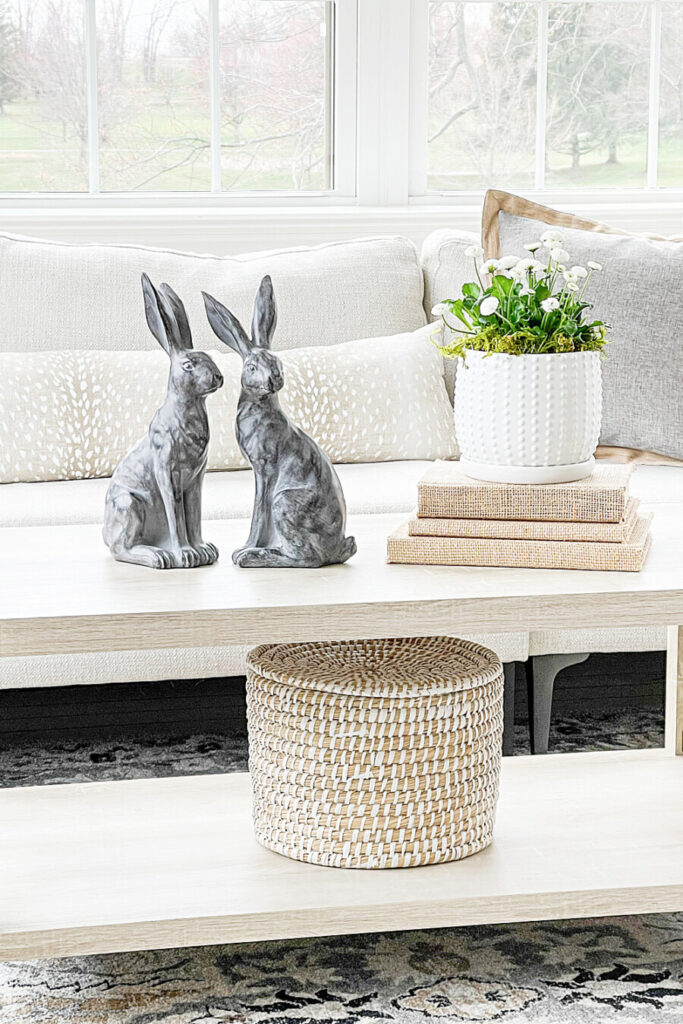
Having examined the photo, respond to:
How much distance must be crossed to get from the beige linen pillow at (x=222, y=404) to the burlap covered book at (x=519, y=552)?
35.3 inches

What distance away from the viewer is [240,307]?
2.49 meters

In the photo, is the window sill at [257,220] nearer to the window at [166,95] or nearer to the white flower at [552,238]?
the window at [166,95]

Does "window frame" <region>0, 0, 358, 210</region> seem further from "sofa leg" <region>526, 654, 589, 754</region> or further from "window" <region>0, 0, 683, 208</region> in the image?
"sofa leg" <region>526, 654, 589, 754</region>

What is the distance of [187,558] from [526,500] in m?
0.38

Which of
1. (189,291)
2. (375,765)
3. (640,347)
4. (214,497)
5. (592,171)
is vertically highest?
(592,171)

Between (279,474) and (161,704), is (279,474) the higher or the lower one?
the higher one

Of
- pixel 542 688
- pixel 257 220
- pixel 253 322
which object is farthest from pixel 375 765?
pixel 257 220

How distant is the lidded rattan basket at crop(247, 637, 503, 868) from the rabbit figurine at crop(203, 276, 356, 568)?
0.46ft

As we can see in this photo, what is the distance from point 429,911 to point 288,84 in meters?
2.32

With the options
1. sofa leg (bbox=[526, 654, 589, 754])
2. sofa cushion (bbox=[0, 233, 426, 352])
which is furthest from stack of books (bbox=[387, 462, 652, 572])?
sofa cushion (bbox=[0, 233, 426, 352])

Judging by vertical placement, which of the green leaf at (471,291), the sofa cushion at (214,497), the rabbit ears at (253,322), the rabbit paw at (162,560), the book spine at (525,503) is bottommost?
the sofa cushion at (214,497)

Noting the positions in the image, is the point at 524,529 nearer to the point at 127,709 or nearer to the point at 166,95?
the point at 127,709

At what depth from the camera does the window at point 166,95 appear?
306 cm

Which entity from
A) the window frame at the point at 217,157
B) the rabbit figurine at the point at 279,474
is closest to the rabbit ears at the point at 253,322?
the rabbit figurine at the point at 279,474
